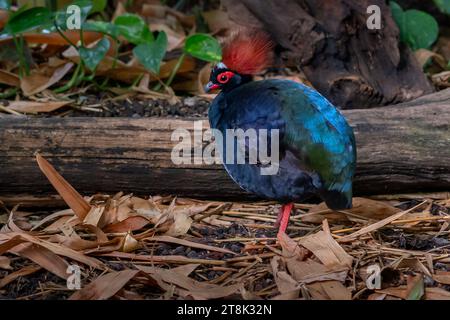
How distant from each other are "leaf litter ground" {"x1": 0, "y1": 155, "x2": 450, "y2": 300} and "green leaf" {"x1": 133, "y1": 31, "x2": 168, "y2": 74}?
1188 millimetres

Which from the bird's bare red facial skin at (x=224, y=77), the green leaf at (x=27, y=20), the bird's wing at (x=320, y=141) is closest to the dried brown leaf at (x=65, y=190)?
the bird's bare red facial skin at (x=224, y=77)

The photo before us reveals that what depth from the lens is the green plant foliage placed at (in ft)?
18.2

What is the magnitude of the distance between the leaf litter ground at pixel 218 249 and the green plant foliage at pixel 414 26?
1.68 meters

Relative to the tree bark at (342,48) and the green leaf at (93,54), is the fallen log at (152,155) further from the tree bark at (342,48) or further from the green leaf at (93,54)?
the green leaf at (93,54)

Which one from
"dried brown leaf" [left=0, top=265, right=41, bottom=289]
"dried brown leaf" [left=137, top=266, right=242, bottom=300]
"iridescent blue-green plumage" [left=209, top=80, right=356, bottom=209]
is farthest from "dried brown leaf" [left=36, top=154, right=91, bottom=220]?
"iridescent blue-green plumage" [left=209, top=80, right=356, bottom=209]

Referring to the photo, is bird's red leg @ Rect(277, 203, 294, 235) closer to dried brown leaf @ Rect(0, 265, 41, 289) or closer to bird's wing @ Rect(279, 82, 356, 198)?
bird's wing @ Rect(279, 82, 356, 198)

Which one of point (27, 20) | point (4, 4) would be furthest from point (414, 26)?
point (4, 4)

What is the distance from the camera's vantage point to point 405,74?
5.21 meters

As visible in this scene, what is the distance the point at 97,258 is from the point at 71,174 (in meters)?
0.69

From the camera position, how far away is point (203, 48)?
5113 mm

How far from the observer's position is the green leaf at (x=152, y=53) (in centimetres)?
511
